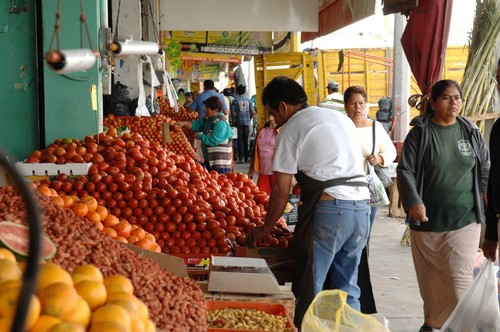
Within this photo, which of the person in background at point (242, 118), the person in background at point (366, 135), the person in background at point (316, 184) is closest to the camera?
the person in background at point (316, 184)

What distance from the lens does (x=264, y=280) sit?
3.42m

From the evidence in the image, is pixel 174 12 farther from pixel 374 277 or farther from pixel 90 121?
pixel 374 277

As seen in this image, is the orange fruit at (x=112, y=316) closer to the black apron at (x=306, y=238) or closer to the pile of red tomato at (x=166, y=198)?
the black apron at (x=306, y=238)

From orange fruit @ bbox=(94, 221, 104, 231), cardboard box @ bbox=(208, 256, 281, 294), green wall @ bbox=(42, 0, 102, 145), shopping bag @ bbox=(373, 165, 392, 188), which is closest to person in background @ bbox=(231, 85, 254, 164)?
shopping bag @ bbox=(373, 165, 392, 188)

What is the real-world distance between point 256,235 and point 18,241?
93.4 inches

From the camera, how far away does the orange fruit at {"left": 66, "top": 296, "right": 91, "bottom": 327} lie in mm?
1920

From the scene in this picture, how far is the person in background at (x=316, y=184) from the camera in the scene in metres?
4.30

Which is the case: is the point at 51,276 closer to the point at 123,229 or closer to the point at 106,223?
the point at 123,229

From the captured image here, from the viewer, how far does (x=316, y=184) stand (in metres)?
4.34

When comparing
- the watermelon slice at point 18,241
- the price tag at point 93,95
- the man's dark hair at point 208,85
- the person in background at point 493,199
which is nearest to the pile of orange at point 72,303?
the watermelon slice at point 18,241

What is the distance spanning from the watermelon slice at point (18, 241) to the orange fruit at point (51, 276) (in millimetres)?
115

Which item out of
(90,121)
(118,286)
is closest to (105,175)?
(90,121)

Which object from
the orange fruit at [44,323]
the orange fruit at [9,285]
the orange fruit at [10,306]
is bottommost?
the orange fruit at [44,323]

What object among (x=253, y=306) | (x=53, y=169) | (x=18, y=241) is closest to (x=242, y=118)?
(x=53, y=169)
